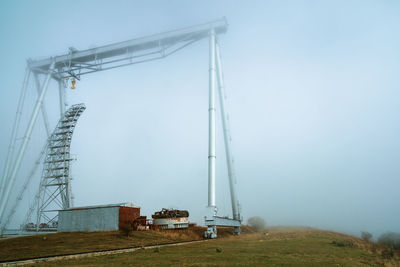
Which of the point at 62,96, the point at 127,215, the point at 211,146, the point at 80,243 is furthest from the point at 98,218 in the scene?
the point at 62,96

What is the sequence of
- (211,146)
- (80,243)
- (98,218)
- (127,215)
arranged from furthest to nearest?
(127,215), (98,218), (211,146), (80,243)

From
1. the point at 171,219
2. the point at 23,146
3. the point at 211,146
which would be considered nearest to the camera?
the point at 211,146

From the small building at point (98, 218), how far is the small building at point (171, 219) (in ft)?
7.99

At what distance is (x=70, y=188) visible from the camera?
41.0 meters

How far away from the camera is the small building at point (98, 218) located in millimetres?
30859

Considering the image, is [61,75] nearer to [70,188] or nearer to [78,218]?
[70,188]

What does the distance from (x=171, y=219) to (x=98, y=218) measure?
784 cm

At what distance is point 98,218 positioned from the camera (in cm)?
3155

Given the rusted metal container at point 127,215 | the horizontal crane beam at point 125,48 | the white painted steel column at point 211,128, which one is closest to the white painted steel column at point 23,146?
the horizontal crane beam at point 125,48

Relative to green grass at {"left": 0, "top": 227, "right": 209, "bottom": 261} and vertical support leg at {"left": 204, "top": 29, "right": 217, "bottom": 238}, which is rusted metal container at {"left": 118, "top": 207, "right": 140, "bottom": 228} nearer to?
green grass at {"left": 0, "top": 227, "right": 209, "bottom": 261}

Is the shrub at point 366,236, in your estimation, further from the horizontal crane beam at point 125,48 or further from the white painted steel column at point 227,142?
the horizontal crane beam at point 125,48

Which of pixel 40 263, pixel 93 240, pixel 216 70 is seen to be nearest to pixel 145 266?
pixel 40 263

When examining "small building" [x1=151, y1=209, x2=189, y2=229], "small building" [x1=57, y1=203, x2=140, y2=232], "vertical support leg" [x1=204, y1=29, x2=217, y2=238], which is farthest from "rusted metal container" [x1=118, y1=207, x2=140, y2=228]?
"vertical support leg" [x1=204, y1=29, x2=217, y2=238]

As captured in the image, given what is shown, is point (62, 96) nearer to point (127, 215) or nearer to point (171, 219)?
point (127, 215)
